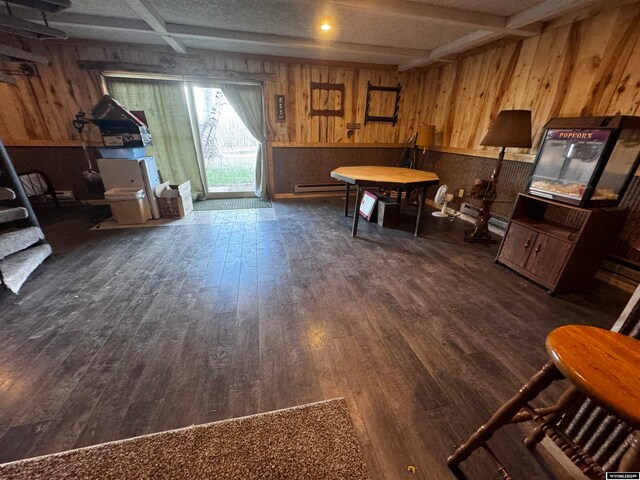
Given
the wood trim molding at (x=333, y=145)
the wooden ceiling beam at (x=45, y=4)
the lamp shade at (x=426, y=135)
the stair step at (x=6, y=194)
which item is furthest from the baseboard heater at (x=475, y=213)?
the stair step at (x=6, y=194)

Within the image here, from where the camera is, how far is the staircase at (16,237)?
204 centimetres

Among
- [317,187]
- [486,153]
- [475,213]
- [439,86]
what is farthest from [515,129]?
[317,187]

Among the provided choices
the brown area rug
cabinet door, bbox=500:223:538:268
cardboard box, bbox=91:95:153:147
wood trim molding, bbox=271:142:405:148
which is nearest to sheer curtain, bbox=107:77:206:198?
cardboard box, bbox=91:95:153:147

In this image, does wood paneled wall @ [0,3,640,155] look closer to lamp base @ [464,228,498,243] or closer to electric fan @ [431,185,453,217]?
electric fan @ [431,185,453,217]

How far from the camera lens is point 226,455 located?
102 centimetres

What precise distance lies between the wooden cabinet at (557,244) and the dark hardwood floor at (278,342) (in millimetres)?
140

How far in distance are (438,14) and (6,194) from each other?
13.9 ft

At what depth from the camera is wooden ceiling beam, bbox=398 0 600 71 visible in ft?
6.74

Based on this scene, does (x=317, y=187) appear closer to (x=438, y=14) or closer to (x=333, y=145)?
(x=333, y=145)

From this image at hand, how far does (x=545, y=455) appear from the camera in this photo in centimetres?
106

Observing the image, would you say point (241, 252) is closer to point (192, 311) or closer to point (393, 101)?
point (192, 311)

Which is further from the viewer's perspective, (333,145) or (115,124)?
(333,145)

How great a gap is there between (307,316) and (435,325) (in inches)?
34.8

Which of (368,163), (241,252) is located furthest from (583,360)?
(368,163)
